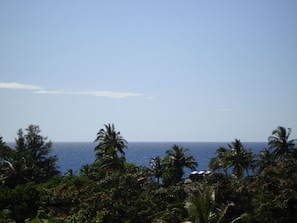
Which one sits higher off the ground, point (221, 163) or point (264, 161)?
point (221, 163)

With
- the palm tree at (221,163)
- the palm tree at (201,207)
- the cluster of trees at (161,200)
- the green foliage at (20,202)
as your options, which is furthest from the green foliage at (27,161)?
the palm tree at (201,207)

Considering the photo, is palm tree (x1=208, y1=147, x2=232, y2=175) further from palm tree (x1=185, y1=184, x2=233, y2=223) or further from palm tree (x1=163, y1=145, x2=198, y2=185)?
palm tree (x1=185, y1=184, x2=233, y2=223)

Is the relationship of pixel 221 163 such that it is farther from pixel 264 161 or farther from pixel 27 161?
pixel 27 161

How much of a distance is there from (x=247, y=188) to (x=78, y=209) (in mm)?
14285

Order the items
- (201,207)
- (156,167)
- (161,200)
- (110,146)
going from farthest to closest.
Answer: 1. (156,167)
2. (110,146)
3. (161,200)
4. (201,207)

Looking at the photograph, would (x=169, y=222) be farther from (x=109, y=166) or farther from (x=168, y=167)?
(x=168, y=167)

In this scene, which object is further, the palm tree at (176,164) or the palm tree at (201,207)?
the palm tree at (176,164)

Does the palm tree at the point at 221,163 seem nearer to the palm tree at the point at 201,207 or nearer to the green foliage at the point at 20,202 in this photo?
the green foliage at the point at 20,202

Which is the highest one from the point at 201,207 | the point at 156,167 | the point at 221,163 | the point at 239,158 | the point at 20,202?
the point at 239,158

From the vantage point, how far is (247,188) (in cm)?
3011

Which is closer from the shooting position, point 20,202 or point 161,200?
point 161,200

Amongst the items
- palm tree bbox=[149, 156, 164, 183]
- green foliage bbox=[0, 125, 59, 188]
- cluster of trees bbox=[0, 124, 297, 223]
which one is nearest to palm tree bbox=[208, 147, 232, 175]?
palm tree bbox=[149, 156, 164, 183]

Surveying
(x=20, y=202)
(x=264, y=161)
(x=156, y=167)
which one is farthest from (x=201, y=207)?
(x=156, y=167)

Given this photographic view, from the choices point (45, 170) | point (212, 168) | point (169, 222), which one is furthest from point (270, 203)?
point (45, 170)
